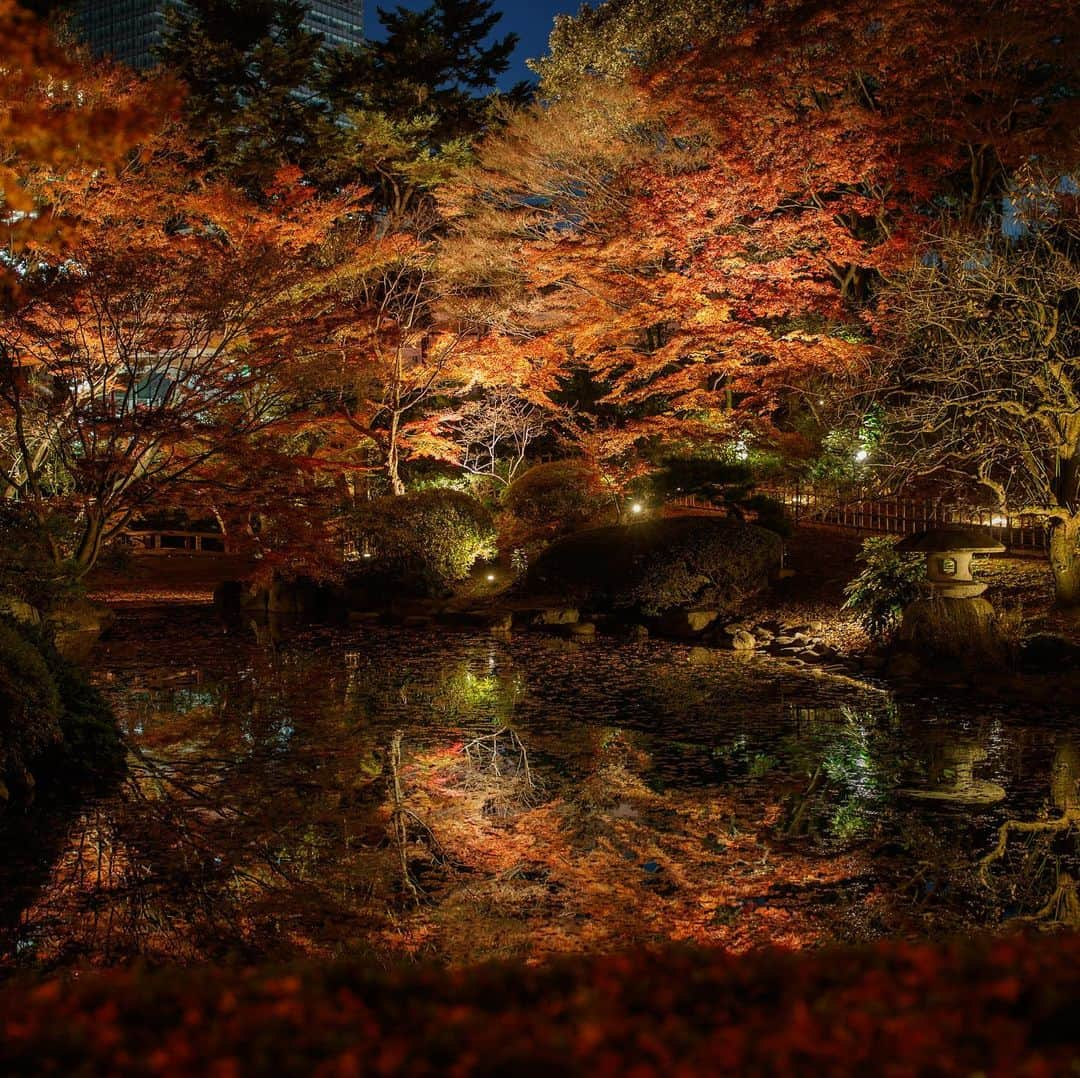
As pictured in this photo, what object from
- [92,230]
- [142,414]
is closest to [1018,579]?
[142,414]

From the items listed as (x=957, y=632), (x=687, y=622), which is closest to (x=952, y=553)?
(x=957, y=632)

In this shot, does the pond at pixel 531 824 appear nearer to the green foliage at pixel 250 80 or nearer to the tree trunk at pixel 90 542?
the tree trunk at pixel 90 542

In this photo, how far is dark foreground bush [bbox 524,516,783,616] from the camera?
13.9 metres

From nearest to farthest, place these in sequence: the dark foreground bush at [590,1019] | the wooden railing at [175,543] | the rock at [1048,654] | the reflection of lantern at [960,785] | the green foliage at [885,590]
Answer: the dark foreground bush at [590,1019] < the reflection of lantern at [960,785] < the rock at [1048,654] < the green foliage at [885,590] < the wooden railing at [175,543]

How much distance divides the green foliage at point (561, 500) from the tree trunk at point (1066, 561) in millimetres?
8309

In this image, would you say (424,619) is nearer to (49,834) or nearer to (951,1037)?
(49,834)

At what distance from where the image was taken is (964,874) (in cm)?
494

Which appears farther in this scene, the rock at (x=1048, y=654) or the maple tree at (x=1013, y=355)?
the maple tree at (x=1013, y=355)

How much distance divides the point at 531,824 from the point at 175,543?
19756 mm

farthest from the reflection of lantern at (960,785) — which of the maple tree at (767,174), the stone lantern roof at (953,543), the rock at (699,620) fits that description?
the maple tree at (767,174)

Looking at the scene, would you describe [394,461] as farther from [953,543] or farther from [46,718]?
[46,718]

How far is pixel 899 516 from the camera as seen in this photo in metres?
14.9

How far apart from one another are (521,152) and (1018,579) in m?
11.6

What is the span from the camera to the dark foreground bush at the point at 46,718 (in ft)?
20.2
